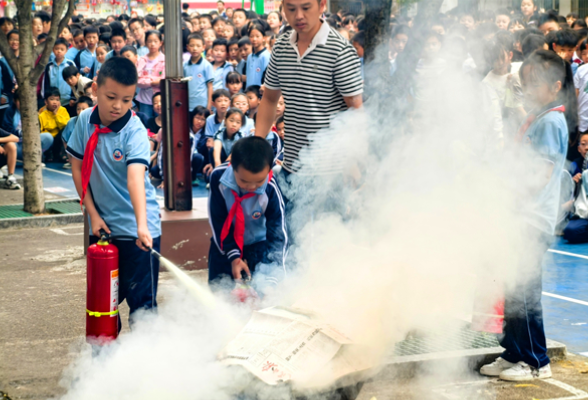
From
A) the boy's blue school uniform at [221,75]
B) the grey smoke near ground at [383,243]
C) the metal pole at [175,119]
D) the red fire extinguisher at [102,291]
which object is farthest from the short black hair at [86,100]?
Answer: the red fire extinguisher at [102,291]

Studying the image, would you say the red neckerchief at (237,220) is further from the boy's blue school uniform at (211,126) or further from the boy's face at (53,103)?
the boy's face at (53,103)

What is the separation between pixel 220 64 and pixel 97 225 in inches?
314

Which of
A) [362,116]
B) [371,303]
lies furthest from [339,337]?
[362,116]

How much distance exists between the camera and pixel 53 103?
11.1m

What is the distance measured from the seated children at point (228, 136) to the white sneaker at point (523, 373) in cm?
537

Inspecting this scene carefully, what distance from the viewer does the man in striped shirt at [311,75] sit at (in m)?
3.84

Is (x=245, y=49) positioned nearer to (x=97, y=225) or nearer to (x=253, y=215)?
(x=253, y=215)

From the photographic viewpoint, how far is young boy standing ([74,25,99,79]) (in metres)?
12.3

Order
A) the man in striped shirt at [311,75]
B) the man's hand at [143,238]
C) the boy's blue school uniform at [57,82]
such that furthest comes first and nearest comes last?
the boy's blue school uniform at [57,82] → the man in striped shirt at [311,75] → the man's hand at [143,238]

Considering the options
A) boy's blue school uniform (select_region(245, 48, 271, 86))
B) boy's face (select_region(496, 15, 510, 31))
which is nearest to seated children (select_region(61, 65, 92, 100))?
boy's blue school uniform (select_region(245, 48, 271, 86))

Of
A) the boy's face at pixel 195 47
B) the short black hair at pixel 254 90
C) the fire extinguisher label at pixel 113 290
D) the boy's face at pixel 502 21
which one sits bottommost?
the fire extinguisher label at pixel 113 290

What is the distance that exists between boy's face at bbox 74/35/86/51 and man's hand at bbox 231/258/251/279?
32.8 ft

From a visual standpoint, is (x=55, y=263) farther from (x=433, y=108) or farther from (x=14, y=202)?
(x=433, y=108)

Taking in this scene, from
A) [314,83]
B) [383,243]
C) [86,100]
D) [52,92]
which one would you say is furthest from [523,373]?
[52,92]
